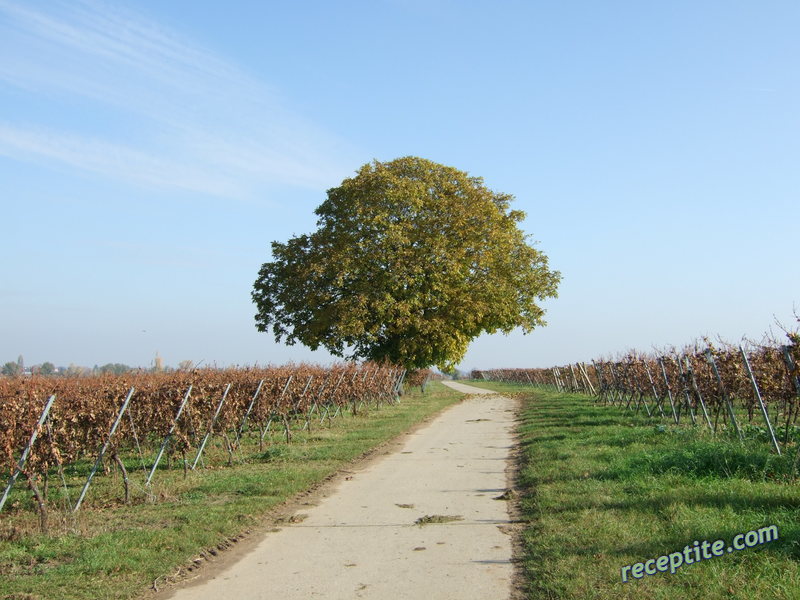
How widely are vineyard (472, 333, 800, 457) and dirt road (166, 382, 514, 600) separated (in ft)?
15.6

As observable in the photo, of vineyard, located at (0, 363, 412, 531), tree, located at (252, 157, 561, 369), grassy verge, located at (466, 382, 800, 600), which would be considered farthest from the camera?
tree, located at (252, 157, 561, 369)

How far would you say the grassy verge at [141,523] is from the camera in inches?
239

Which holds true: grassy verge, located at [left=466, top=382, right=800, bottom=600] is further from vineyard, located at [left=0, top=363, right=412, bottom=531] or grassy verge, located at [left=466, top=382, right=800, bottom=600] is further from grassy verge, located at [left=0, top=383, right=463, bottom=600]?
vineyard, located at [left=0, top=363, right=412, bottom=531]

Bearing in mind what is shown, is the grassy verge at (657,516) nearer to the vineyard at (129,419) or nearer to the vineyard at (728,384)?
the vineyard at (728,384)

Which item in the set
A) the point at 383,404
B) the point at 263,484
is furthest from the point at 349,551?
the point at 383,404

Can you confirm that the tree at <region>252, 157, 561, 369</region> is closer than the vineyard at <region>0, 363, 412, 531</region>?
No

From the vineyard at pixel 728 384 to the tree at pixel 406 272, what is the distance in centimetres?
974

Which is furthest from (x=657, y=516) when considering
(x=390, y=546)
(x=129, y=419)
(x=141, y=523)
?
(x=129, y=419)

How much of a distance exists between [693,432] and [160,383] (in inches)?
412

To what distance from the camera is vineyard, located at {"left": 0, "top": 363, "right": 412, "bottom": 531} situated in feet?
28.2

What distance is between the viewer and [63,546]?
23.6 ft

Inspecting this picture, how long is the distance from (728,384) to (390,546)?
1072 centimetres

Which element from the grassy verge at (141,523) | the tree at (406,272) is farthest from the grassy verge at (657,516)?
the tree at (406,272)

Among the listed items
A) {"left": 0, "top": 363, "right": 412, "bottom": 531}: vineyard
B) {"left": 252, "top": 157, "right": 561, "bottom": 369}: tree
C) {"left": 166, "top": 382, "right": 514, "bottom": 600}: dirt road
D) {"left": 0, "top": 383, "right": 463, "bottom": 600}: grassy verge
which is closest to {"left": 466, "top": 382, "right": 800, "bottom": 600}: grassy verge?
{"left": 166, "top": 382, "right": 514, "bottom": 600}: dirt road
